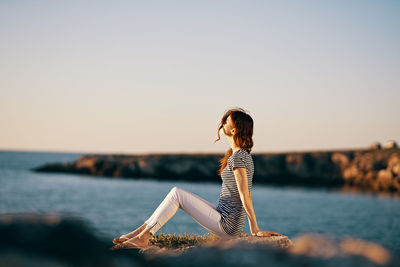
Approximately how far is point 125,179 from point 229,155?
56.2 meters

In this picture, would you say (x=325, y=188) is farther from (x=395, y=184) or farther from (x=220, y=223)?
(x=220, y=223)

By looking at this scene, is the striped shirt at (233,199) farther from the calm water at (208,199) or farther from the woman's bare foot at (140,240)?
the calm water at (208,199)

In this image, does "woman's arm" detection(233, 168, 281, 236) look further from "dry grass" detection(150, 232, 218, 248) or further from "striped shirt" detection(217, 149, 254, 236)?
"dry grass" detection(150, 232, 218, 248)

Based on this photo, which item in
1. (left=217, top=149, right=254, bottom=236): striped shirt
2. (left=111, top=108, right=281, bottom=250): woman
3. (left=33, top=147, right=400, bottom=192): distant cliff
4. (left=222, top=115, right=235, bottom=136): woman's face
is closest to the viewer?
(left=111, top=108, right=281, bottom=250): woman

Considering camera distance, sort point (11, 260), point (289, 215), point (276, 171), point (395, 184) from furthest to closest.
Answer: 1. point (276, 171)
2. point (395, 184)
3. point (289, 215)
4. point (11, 260)

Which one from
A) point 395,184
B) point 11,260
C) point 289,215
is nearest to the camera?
point 11,260

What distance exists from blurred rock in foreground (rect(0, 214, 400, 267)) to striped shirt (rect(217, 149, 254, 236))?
6.14 ft

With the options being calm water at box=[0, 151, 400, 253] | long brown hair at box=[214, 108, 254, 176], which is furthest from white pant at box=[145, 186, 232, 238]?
calm water at box=[0, 151, 400, 253]

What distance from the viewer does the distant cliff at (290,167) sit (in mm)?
49375

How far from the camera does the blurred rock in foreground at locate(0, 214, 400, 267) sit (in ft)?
11.2

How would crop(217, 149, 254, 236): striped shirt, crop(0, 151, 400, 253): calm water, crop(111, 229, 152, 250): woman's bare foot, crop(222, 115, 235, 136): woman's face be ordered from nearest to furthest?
1. crop(111, 229, 152, 250): woman's bare foot
2. crop(217, 149, 254, 236): striped shirt
3. crop(222, 115, 235, 136): woman's face
4. crop(0, 151, 400, 253): calm water

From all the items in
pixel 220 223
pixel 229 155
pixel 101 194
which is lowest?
pixel 101 194

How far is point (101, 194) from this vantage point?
156 feet

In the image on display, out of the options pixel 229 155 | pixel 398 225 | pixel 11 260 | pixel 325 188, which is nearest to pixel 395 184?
pixel 325 188
